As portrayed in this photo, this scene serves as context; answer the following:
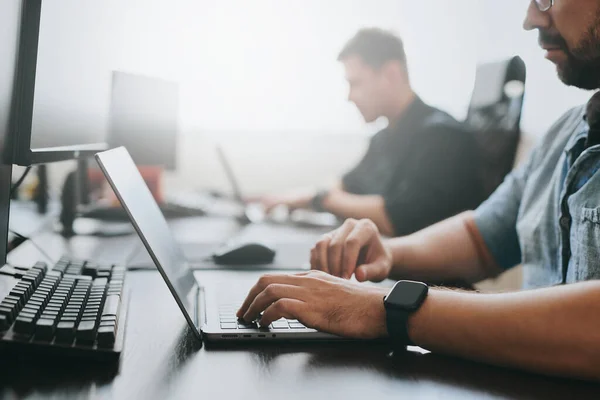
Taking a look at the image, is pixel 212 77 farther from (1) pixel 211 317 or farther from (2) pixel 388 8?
(1) pixel 211 317

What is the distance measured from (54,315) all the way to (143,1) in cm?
250

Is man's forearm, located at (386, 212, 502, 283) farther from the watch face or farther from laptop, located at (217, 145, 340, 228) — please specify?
laptop, located at (217, 145, 340, 228)

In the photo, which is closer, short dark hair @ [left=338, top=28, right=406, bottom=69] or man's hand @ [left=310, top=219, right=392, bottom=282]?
man's hand @ [left=310, top=219, right=392, bottom=282]

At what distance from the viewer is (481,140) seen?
2088 millimetres

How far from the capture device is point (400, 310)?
0.65m

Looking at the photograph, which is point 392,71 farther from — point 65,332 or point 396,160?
point 65,332

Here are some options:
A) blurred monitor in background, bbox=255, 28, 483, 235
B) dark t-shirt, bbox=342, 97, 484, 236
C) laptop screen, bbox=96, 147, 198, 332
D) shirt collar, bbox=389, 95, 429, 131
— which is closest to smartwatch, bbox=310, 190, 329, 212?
blurred monitor in background, bbox=255, 28, 483, 235

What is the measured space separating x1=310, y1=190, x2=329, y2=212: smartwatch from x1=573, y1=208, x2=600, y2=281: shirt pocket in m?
1.46

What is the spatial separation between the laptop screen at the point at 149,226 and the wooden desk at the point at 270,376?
0.06m

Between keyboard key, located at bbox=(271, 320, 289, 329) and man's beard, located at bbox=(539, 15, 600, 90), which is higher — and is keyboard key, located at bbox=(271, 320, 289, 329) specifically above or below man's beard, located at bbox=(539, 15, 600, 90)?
below

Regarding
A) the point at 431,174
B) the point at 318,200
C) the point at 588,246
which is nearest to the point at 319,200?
the point at 318,200

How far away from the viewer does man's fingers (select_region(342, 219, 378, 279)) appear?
94 cm

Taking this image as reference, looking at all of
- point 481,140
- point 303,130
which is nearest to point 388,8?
point 303,130

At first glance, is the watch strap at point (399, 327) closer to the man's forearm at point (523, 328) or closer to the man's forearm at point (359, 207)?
the man's forearm at point (523, 328)
